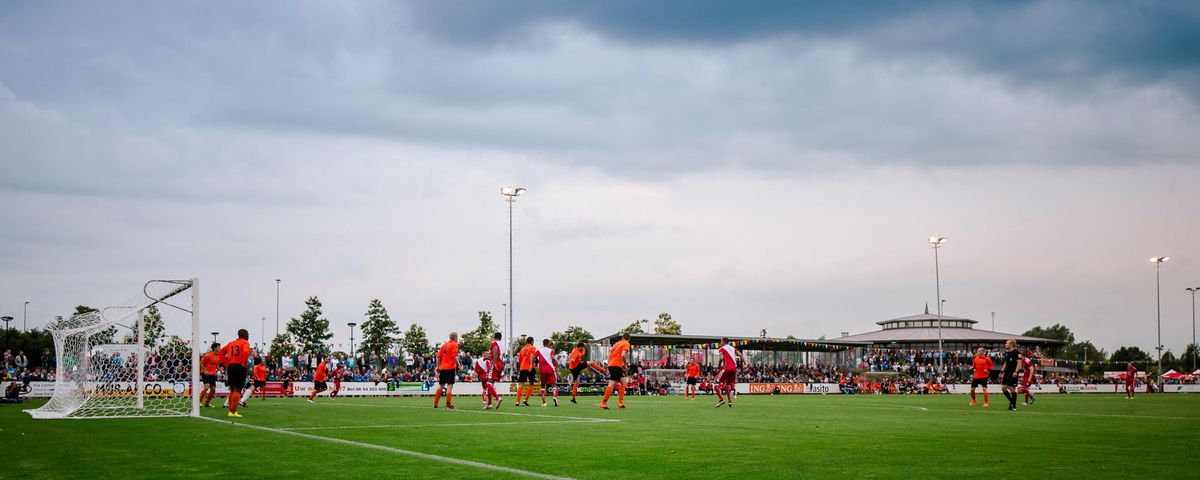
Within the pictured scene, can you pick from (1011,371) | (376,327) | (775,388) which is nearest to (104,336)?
(1011,371)

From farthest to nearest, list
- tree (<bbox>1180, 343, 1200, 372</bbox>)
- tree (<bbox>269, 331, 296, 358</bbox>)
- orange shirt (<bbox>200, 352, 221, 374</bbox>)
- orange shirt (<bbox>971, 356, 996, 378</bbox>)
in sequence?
tree (<bbox>1180, 343, 1200, 372</bbox>) → tree (<bbox>269, 331, 296, 358</bbox>) → orange shirt (<bbox>971, 356, 996, 378</bbox>) → orange shirt (<bbox>200, 352, 221, 374</bbox>)

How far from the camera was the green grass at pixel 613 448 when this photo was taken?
30.8 ft

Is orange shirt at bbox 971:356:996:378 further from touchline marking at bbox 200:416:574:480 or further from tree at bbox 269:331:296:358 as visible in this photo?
tree at bbox 269:331:296:358

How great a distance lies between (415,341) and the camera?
107062 millimetres

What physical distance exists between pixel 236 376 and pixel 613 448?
12.5 meters

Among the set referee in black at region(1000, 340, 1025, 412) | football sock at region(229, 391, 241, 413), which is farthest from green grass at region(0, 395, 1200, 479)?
referee in black at region(1000, 340, 1025, 412)

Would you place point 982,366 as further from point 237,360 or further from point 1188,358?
point 1188,358

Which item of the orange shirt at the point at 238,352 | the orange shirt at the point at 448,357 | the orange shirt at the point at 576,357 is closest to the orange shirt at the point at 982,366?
the orange shirt at the point at 576,357

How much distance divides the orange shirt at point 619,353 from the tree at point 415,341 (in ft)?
270

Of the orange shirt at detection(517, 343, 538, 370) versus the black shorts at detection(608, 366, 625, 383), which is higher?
the orange shirt at detection(517, 343, 538, 370)

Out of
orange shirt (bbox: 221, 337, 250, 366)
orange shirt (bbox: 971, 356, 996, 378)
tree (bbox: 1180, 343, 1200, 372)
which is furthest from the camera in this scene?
tree (bbox: 1180, 343, 1200, 372)

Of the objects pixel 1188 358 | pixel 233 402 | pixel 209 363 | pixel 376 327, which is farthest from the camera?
pixel 1188 358

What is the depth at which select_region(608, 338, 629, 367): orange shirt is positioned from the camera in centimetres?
2545

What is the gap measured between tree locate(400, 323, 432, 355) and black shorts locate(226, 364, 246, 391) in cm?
8532
